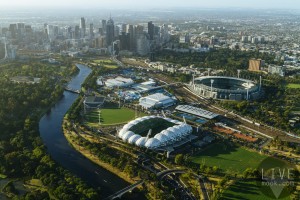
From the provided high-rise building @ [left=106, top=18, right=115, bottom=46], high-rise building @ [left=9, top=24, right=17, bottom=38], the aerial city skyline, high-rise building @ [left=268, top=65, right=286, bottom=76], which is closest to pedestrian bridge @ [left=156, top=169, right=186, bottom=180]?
the aerial city skyline

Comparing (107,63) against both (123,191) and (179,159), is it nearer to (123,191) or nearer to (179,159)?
(179,159)

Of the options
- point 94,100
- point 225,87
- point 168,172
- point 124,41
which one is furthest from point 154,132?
point 124,41

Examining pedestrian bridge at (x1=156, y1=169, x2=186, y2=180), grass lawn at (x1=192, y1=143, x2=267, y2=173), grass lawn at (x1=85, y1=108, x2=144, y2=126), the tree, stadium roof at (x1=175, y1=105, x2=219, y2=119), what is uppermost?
stadium roof at (x1=175, y1=105, x2=219, y2=119)

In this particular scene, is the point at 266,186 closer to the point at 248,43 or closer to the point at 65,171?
the point at 65,171

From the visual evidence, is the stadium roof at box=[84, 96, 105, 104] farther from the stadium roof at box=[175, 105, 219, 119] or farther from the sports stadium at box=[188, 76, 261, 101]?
the sports stadium at box=[188, 76, 261, 101]

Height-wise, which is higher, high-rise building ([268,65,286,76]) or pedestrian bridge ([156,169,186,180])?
high-rise building ([268,65,286,76])

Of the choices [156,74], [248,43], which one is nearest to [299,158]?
[156,74]

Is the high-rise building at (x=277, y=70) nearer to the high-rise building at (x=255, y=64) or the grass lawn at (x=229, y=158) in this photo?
the high-rise building at (x=255, y=64)
